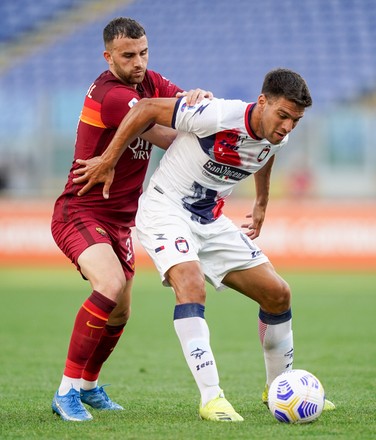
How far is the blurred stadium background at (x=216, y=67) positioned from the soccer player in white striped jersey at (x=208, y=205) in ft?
50.4

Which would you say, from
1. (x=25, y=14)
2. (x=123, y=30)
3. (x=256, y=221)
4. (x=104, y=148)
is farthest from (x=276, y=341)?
(x=25, y=14)

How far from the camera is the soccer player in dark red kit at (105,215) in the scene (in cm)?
552

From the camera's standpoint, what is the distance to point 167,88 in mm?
6340

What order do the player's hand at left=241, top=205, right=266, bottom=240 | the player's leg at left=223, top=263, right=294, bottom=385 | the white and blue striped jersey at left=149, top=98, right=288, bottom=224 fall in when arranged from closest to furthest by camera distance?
the white and blue striped jersey at left=149, top=98, right=288, bottom=224
the player's leg at left=223, top=263, right=294, bottom=385
the player's hand at left=241, top=205, right=266, bottom=240

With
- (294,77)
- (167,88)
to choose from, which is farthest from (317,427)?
(167,88)

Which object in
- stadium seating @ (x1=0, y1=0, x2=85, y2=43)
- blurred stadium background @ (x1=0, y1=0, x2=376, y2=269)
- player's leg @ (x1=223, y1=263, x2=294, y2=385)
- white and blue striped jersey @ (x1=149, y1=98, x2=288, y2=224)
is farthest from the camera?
stadium seating @ (x1=0, y1=0, x2=85, y2=43)

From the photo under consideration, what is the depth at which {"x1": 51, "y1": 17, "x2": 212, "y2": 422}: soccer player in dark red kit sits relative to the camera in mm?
5520

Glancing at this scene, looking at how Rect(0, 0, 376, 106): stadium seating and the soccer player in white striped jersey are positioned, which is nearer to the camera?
the soccer player in white striped jersey

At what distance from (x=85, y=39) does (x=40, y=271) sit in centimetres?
895

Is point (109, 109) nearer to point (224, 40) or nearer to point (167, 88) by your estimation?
point (167, 88)

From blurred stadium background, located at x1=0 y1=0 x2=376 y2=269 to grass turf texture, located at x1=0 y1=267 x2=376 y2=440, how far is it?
7.63m

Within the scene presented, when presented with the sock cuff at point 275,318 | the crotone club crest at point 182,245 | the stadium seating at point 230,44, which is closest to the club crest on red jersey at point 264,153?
the crotone club crest at point 182,245

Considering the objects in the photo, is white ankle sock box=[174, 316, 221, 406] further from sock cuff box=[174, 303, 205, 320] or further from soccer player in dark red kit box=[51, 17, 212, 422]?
soccer player in dark red kit box=[51, 17, 212, 422]

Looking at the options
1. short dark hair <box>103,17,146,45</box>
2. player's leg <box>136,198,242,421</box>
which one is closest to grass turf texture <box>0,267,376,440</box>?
player's leg <box>136,198,242,421</box>
